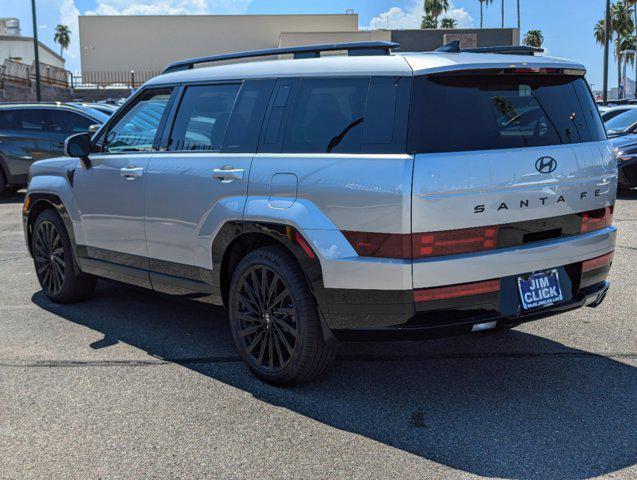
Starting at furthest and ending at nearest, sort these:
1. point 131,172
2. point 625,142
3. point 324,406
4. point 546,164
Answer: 1. point 625,142
2. point 131,172
3. point 324,406
4. point 546,164

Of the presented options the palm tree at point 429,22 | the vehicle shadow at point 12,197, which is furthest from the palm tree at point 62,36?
the vehicle shadow at point 12,197

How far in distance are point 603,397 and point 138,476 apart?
99.3 inches

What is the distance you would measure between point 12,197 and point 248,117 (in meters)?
12.0

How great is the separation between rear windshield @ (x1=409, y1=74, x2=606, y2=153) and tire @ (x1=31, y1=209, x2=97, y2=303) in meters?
3.64

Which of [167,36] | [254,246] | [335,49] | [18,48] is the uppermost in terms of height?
[167,36]

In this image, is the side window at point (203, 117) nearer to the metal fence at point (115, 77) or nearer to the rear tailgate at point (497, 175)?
the rear tailgate at point (497, 175)

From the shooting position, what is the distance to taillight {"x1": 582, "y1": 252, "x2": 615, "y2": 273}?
14.7 ft

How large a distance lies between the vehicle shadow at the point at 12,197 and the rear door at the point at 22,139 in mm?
560

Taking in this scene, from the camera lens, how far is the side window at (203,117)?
16.2ft

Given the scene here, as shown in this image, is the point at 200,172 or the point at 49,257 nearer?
the point at 200,172

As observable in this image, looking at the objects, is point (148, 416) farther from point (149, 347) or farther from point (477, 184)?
point (477, 184)

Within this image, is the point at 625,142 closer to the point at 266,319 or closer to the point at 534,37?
the point at 266,319

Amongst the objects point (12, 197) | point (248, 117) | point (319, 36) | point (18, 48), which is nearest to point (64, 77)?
point (18, 48)

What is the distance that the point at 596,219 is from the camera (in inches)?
178
